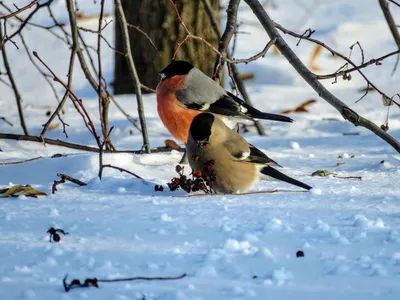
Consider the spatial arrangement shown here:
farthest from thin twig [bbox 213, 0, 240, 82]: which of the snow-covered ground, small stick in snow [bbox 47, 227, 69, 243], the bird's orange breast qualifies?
small stick in snow [bbox 47, 227, 69, 243]

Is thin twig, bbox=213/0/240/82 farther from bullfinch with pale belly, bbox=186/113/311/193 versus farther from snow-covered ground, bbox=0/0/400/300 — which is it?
bullfinch with pale belly, bbox=186/113/311/193

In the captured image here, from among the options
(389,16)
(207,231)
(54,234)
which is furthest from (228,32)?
(54,234)

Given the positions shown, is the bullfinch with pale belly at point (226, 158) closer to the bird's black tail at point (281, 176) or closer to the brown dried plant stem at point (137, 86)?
the bird's black tail at point (281, 176)

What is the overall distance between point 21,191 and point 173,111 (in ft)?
5.19

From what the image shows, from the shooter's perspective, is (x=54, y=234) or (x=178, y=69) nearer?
(x=54, y=234)

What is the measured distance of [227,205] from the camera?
3.61 m

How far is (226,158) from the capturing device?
161 inches

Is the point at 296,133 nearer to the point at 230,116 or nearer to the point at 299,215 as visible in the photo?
the point at 230,116

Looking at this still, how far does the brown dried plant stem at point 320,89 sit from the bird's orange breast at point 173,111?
908 millimetres

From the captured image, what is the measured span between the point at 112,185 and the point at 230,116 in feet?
4.75

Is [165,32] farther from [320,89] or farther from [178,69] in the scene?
[320,89]

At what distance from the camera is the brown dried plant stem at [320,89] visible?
160 inches

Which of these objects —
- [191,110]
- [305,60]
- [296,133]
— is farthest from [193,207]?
[305,60]

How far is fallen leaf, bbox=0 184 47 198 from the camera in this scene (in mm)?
3828
